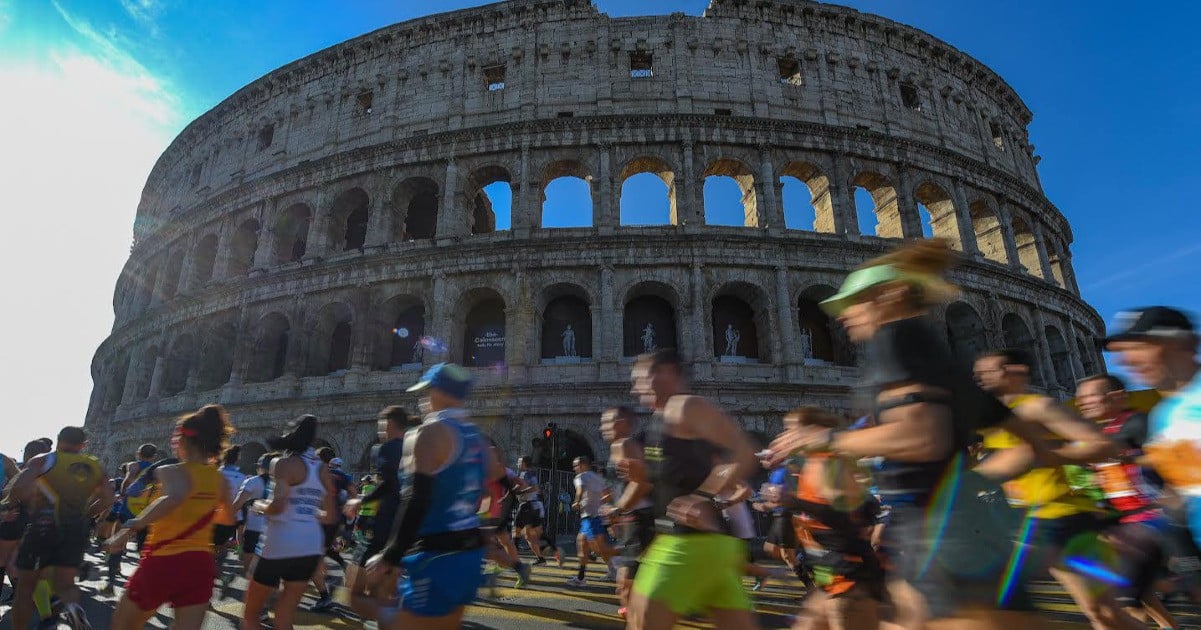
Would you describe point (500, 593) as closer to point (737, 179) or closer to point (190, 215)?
point (737, 179)

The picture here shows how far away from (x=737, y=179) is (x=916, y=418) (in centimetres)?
2026

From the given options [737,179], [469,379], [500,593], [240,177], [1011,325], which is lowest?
[500,593]

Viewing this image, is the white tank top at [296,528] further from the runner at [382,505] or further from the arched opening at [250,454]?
the arched opening at [250,454]

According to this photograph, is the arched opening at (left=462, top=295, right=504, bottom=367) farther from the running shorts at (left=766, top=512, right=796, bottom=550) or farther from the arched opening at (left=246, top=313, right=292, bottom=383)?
the running shorts at (left=766, top=512, right=796, bottom=550)

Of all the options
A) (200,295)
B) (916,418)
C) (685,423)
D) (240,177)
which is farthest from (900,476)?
(240,177)

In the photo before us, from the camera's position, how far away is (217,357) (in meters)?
21.8

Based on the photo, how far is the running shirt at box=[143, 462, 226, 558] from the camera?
3033 mm

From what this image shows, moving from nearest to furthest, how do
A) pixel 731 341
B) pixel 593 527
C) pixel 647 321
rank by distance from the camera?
pixel 593 527, pixel 731 341, pixel 647 321

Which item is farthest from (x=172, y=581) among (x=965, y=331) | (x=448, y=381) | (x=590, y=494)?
(x=965, y=331)

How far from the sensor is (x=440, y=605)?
8.00 feet

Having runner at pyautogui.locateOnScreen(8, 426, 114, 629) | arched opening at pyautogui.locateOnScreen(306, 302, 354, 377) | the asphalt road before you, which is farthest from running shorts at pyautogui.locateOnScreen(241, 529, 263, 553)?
arched opening at pyautogui.locateOnScreen(306, 302, 354, 377)

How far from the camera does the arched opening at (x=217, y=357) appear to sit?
21.4m

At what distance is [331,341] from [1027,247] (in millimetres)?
27962

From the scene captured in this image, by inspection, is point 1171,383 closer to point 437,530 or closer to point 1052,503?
point 1052,503
